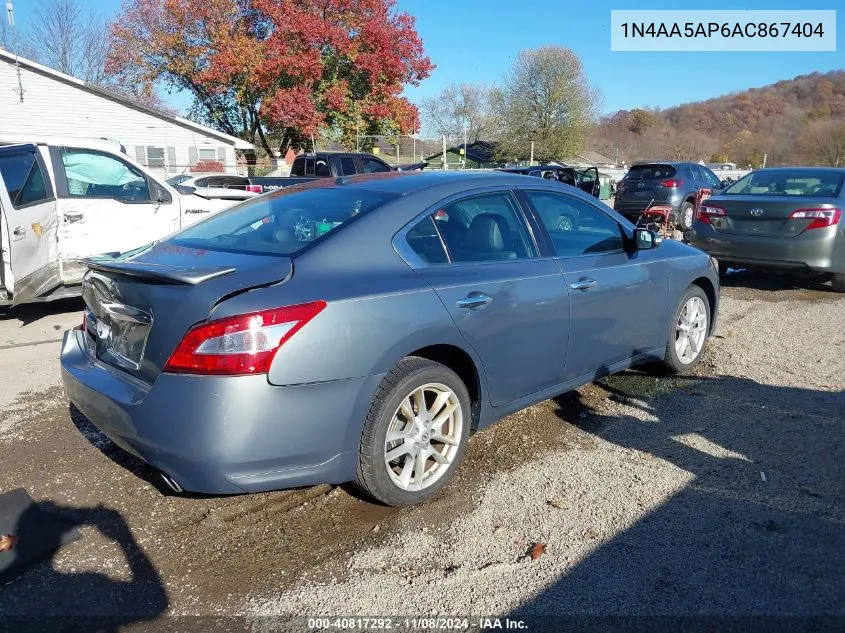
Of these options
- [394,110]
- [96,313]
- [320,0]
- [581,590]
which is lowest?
[581,590]

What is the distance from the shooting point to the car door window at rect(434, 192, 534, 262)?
3.54 m

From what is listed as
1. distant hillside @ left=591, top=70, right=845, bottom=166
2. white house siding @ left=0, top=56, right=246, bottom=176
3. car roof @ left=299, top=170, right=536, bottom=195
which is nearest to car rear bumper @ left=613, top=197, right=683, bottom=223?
car roof @ left=299, top=170, right=536, bottom=195

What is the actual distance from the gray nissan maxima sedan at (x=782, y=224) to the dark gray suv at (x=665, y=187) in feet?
21.5

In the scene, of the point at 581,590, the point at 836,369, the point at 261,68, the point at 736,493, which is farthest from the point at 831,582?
the point at 261,68

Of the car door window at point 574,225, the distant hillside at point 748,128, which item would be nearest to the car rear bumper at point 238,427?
the car door window at point 574,225

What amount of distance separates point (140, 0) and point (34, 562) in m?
34.3

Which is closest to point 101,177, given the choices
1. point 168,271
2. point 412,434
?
point 168,271

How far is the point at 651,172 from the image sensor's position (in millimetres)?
16156

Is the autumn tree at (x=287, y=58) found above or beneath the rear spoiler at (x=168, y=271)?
above

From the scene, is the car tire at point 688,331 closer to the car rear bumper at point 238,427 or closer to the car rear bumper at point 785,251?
the car rear bumper at point 238,427

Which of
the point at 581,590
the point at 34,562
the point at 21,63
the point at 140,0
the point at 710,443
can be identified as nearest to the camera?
the point at 581,590

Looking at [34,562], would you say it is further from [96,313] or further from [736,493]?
[736,493]

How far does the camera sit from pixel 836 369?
210 inches

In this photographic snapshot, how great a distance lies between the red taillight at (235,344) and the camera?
8.64ft
